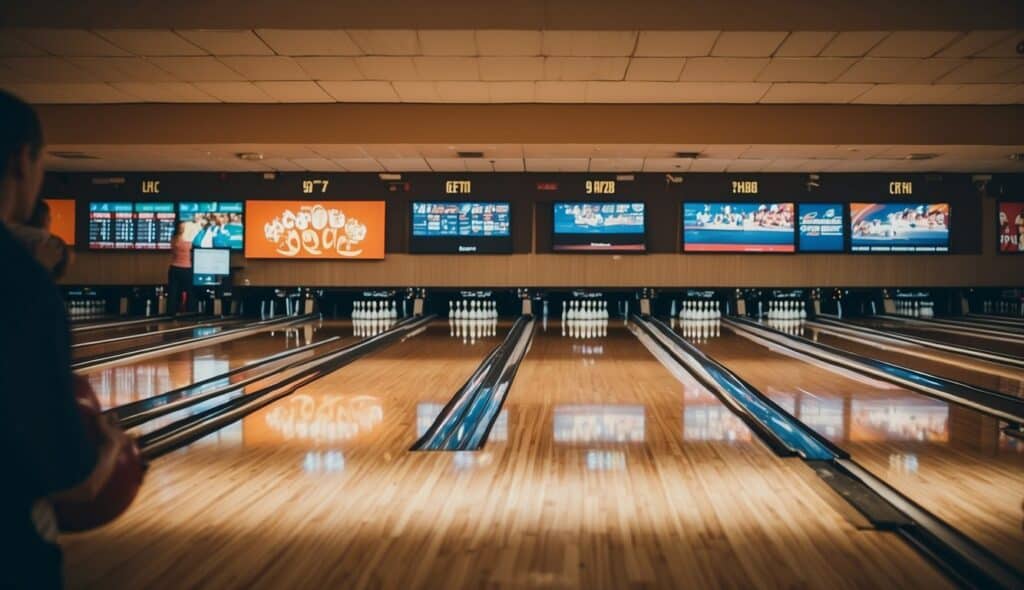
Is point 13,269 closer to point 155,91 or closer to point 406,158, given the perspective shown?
point 155,91

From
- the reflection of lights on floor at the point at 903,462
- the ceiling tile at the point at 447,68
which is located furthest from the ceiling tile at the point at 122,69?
the reflection of lights on floor at the point at 903,462

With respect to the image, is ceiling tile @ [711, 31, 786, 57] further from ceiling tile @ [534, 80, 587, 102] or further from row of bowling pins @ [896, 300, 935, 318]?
row of bowling pins @ [896, 300, 935, 318]

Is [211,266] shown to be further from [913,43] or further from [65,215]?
[913,43]

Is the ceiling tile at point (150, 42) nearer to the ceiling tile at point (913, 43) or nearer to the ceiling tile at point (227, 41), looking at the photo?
the ceiling tile at point (227, 41)

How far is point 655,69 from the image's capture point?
5.98 meters

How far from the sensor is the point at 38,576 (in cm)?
98

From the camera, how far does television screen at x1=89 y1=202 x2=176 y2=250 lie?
1107 cm

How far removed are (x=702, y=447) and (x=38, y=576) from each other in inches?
112

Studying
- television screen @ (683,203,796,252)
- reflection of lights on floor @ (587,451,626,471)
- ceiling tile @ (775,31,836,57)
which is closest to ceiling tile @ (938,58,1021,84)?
ceiling tile @ (775,31,836,57)

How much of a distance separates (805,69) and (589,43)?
70.6 inches

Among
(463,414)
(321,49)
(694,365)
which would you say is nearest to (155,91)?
(321,49)

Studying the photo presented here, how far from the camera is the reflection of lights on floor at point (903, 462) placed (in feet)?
9.98

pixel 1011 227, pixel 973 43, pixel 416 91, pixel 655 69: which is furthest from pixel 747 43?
pixel 1011 227

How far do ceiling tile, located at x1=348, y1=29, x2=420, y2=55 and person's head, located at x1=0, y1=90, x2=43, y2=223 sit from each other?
13.6 feet
